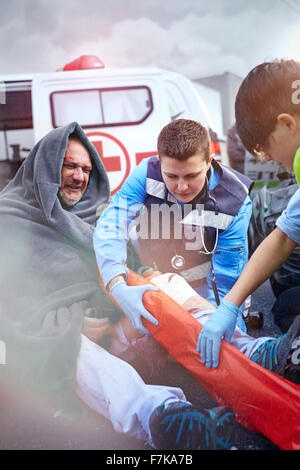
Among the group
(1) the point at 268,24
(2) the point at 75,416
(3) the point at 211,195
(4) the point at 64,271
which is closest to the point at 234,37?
(1) the point at 268,24

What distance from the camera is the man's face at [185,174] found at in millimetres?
903

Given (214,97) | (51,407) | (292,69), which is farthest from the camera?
(214,97)

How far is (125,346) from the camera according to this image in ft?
3.31

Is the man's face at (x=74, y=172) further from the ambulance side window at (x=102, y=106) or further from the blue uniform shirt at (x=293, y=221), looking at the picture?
the blue uniform shirt at (x=293, y=221)

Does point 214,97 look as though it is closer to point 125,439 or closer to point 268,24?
point 268,24

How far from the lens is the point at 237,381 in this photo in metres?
0.81

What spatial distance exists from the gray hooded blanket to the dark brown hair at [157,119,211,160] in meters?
0.23

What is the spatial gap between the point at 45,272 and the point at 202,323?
0.39 m

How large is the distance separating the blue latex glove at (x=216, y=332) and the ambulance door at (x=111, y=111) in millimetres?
479

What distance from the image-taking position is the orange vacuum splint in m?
0.76

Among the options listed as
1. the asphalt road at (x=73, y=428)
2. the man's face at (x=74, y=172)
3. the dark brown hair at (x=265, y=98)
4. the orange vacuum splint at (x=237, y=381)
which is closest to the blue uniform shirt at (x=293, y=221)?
the dark brown hair at (x=265, y=98)

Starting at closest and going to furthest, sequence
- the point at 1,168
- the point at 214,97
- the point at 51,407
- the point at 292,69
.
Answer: the point at 292,69, the point at 51,407, the point at 214,97, the point at 1,168

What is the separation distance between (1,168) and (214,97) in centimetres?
72

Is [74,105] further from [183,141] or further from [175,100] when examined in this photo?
[183,141]
